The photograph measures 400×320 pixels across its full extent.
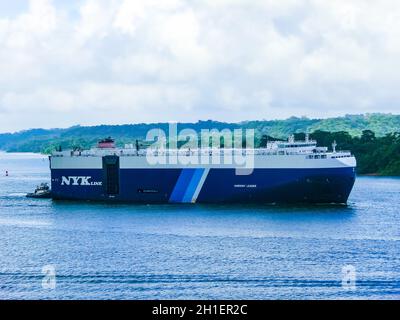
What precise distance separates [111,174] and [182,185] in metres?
3.12

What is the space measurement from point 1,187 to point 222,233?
21918 mm

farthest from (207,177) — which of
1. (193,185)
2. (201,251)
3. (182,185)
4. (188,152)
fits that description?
(201,251)

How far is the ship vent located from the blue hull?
0.30 ft

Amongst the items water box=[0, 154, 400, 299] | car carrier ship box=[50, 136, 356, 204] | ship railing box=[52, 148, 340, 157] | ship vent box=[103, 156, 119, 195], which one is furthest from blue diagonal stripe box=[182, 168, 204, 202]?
ship vent box=[103, 156, 119, 195]

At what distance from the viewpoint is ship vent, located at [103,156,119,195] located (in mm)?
25391

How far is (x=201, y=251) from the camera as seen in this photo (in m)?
13.7

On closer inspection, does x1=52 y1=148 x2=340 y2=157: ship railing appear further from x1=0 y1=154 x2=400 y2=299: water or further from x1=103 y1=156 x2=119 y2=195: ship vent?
x1=0 y1=154 x2=400 y2=299: water

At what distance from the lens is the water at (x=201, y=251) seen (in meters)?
10.1

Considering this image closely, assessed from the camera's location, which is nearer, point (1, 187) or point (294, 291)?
point (294, 291)

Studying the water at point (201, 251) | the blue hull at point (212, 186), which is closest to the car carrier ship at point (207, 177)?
the blue hull at point (212, 186)

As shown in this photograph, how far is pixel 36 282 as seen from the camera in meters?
10.8

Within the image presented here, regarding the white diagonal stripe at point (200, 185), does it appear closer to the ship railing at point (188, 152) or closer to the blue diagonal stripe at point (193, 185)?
the blue diagonal stripe at point (193, 185)
